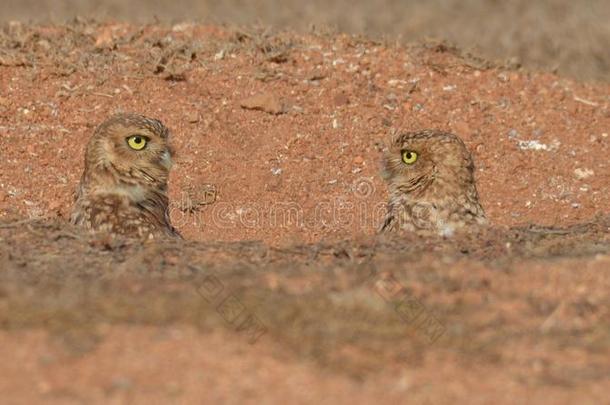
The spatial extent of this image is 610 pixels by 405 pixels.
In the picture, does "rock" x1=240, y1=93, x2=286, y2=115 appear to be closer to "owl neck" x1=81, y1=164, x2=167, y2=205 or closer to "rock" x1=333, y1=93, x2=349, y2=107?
"rock" x1=333, y1=93, x2=349, y2=107

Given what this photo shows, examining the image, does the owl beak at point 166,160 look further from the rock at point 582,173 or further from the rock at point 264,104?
the rock at point 582,173

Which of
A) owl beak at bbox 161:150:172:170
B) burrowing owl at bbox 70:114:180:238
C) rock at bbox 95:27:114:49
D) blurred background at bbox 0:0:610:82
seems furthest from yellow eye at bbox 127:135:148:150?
blurred background at bbox 0:0:610:82

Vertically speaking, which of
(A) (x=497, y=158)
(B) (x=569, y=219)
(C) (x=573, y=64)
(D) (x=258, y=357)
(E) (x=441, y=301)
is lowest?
(D) (x=258, y=357)

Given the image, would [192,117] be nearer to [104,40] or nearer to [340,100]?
[340,100]

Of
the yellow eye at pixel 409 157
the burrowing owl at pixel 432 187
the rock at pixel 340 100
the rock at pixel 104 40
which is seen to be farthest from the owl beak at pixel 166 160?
the rock at pixel 104 40

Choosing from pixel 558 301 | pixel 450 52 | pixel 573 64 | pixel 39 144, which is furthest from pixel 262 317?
pixel 573 64

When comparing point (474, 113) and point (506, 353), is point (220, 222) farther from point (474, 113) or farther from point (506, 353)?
point (506, 353)

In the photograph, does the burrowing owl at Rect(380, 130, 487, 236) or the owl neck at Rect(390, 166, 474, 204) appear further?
the owl neck at Rect(390, 166, 474, 204)
